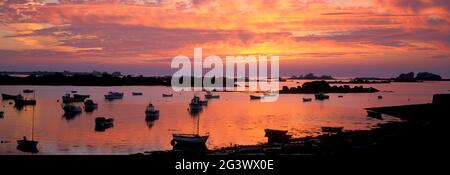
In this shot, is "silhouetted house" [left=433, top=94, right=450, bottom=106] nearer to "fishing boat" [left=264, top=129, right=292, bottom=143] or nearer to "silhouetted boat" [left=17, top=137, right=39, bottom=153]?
"fishing boat" [left=264, top=129, right=292, bottom=143]

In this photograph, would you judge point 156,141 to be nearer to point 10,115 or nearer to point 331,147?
point 331,147

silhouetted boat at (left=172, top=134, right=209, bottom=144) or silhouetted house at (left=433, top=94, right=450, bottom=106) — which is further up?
silhouetted house at (left=433, top=94, right=450, bottom=106)

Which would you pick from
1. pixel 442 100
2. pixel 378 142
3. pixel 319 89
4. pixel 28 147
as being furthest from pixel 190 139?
pixel 319 89

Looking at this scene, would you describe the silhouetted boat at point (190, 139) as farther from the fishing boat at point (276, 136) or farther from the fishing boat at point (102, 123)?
the fishing boat at point (102, 123)

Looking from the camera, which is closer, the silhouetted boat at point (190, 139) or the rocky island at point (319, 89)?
the silhouetted boat at point (190, 139)

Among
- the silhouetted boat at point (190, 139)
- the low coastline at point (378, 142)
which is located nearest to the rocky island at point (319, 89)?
the low coastline at point (378, 142)

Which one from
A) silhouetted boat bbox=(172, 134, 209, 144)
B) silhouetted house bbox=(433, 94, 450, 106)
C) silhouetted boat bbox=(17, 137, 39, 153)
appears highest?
silhouetted house bbox=(433, 94, 450, 106)

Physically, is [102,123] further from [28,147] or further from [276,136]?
[276,136]

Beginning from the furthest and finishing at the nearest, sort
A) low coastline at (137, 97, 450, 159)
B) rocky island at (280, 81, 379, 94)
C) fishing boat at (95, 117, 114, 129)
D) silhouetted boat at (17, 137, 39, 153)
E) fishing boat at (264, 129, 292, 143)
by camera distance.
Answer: rocky island at (280, 81, 379, 94) → fishing boat at (95, 117, 114, 129) → fishing boat at (264, 129, 292, 143) → silhouetted boat at (17, 137, 39, 153) → low coastline at (137, 97, 450, 159)

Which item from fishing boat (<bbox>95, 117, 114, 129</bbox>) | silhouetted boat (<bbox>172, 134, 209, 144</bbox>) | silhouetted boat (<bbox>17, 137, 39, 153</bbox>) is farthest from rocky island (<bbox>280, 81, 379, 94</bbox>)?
silhouetted boat (<bbox>17, 137, 39, 153</bbox>)
